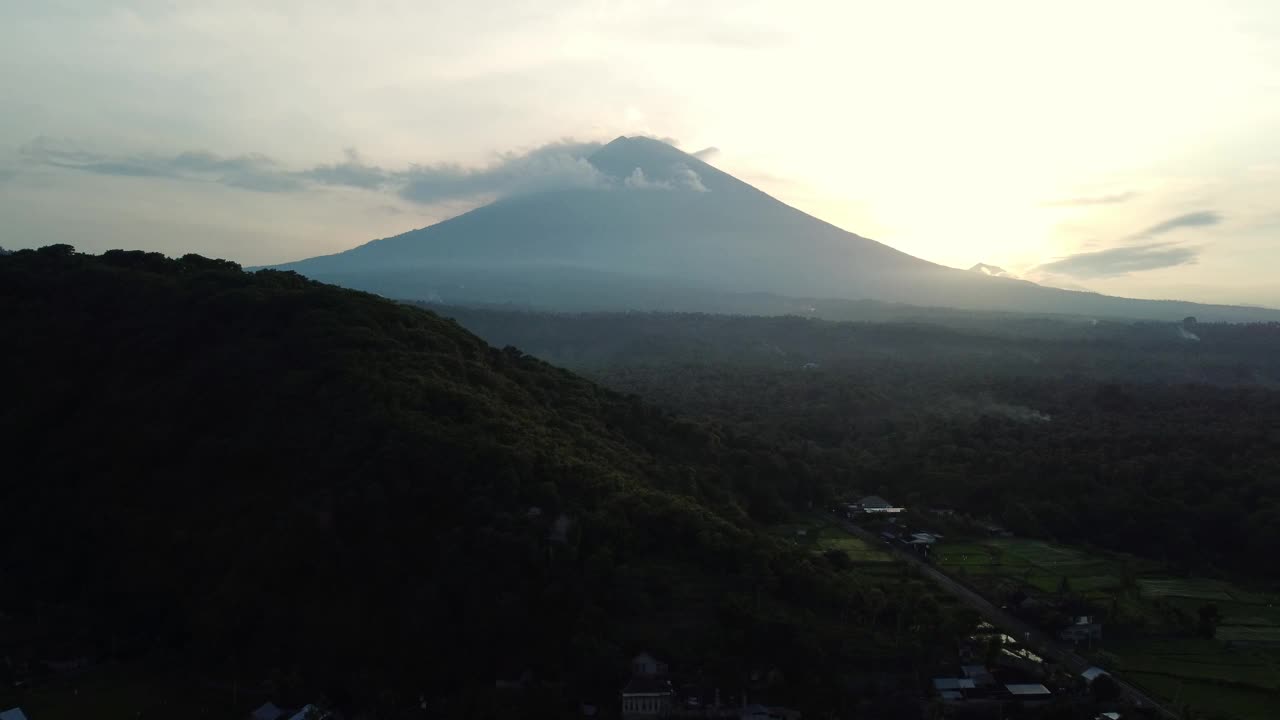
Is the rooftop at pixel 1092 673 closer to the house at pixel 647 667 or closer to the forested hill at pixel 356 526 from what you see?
the forested hill at pixel 356 526

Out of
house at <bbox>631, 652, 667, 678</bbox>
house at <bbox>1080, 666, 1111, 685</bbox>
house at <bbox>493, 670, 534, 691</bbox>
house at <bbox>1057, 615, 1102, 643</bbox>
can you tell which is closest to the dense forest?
house at <bbox>1057, 615, 1102, 643</bbox>

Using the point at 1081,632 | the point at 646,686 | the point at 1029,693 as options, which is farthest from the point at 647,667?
the point at 1081,632

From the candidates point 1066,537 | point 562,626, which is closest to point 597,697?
point 562,626

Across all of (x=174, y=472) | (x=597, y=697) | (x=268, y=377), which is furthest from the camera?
(x=268, y=377)

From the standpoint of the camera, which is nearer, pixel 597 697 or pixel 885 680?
pixel 597 697

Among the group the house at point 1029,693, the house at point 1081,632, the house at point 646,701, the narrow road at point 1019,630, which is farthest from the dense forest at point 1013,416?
the house at point 646,701

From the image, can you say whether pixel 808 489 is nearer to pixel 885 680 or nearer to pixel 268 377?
pixel 885 680
